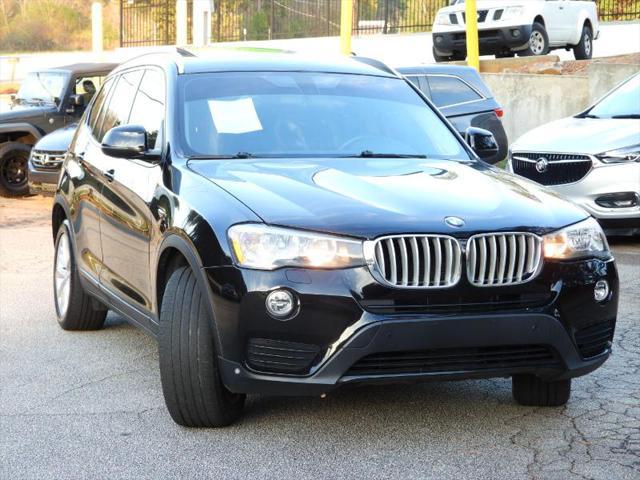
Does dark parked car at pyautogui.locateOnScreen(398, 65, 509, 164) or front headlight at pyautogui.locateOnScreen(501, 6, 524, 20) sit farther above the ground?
front headlight at pyautogui.locateOnScreen(501, 6, 524, 20)

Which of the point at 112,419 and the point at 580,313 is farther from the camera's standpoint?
the point at 112,419

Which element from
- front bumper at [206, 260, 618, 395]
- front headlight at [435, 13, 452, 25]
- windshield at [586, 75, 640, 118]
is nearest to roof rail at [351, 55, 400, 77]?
front bumper at [206, 260, 618, 395]

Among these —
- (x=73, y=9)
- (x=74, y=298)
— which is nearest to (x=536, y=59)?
(x=74, y=298)

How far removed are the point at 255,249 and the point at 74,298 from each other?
9.72 feet

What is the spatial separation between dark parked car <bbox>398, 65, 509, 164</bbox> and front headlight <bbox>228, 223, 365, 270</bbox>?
31.4 feet

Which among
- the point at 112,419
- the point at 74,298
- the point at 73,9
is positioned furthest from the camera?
the point at 73,9

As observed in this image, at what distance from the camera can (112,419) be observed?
564cm

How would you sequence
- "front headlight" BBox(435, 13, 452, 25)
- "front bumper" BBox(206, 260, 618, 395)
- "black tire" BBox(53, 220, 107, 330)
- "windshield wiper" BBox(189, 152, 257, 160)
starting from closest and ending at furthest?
"front bumper" BBox(206, 260, 618, 395) → "windshield wiper" BBox(189, 152, 257, 160) → "black tire" BBox(53, 220, 107, 330) → "front headlight" BBox(435, 13, 452, 25)

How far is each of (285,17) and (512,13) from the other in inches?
526

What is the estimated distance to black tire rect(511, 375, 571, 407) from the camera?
18.6 feet

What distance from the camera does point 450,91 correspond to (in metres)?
14.8

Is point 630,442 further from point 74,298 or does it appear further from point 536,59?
point 536,59

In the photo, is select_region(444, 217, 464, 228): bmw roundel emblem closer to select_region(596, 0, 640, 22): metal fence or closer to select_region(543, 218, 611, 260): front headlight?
select_region(543, 218, 611, 260): front headlight

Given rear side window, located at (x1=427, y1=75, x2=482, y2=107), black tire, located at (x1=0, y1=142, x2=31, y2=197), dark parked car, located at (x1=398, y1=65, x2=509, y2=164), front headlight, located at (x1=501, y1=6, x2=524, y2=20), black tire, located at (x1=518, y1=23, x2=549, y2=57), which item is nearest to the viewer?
dark parked car, located at (x1=398, y1=65, x2=509, y2=164)
